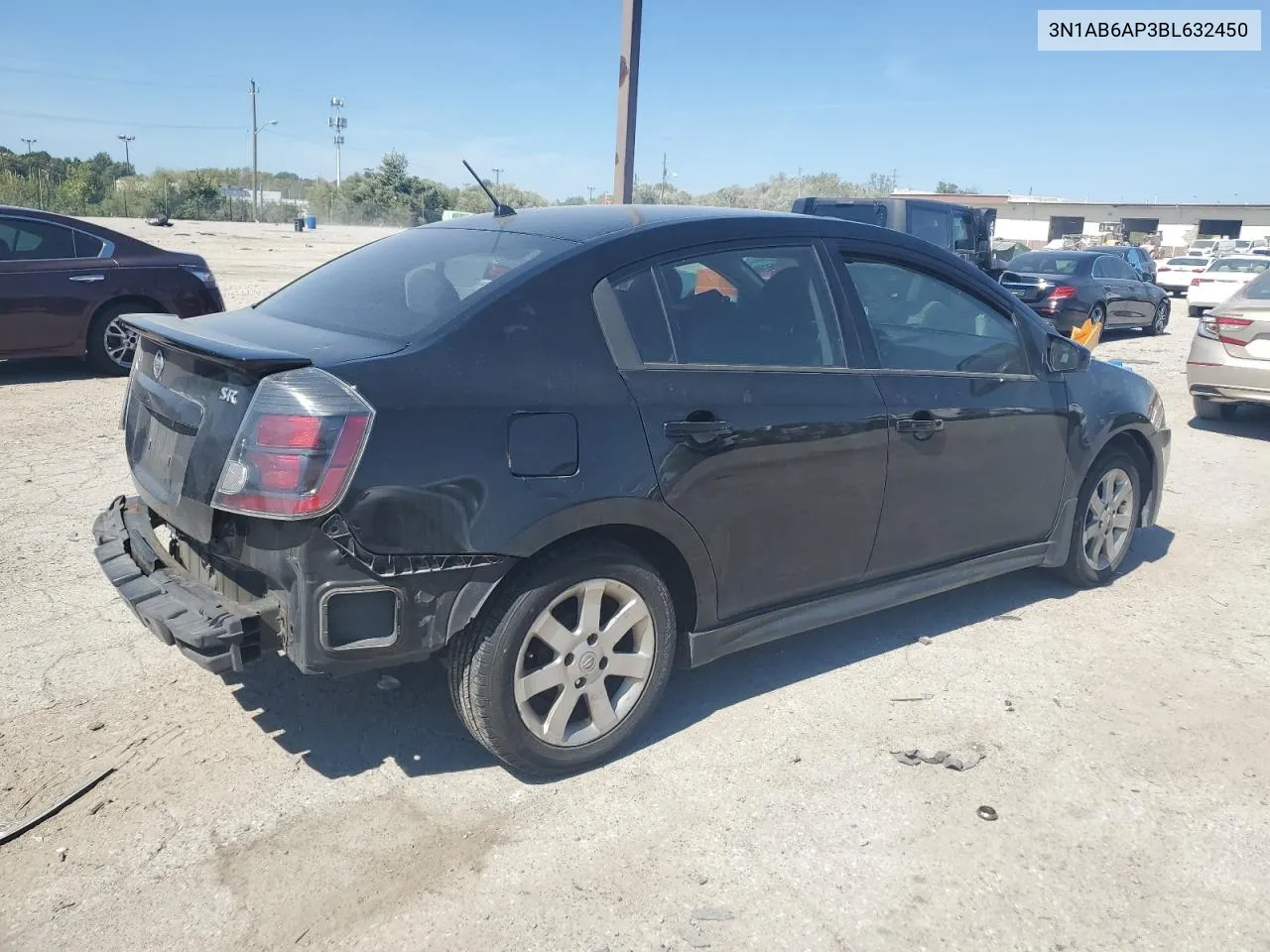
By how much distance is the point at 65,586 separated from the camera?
4.67 metres

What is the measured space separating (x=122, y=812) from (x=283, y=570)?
954 mm

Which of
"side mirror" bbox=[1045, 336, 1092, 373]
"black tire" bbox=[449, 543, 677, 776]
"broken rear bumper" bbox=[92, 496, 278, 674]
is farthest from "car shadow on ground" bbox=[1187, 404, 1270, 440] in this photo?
Result: "broken rear bumper" bbox=[92, 496, 278, 674]

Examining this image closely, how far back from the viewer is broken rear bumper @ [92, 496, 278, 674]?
2838 mm

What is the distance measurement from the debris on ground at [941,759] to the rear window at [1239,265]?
911 inches

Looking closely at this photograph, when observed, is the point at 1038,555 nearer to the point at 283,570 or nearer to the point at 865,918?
the point at 865,918

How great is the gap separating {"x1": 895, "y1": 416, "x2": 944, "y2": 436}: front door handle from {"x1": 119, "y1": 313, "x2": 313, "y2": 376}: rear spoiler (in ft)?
7.25

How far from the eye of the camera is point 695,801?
10.6ft

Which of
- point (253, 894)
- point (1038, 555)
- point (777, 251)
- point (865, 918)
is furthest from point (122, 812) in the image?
point (1038, 555)

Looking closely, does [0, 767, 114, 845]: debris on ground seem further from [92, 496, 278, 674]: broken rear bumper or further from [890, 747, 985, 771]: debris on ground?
[890, 747, 985, 771]: debris on ground

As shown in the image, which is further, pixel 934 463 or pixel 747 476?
pixel 934 463

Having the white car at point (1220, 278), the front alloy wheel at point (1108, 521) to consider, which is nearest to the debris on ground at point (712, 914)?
the front alloy wheel at point (1108, 521)

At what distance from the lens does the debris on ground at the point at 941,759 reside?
3480 millimetres

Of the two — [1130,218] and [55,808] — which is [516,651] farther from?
[1130,218]

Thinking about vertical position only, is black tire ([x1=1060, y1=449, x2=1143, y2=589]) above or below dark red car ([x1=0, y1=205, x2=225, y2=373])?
below
